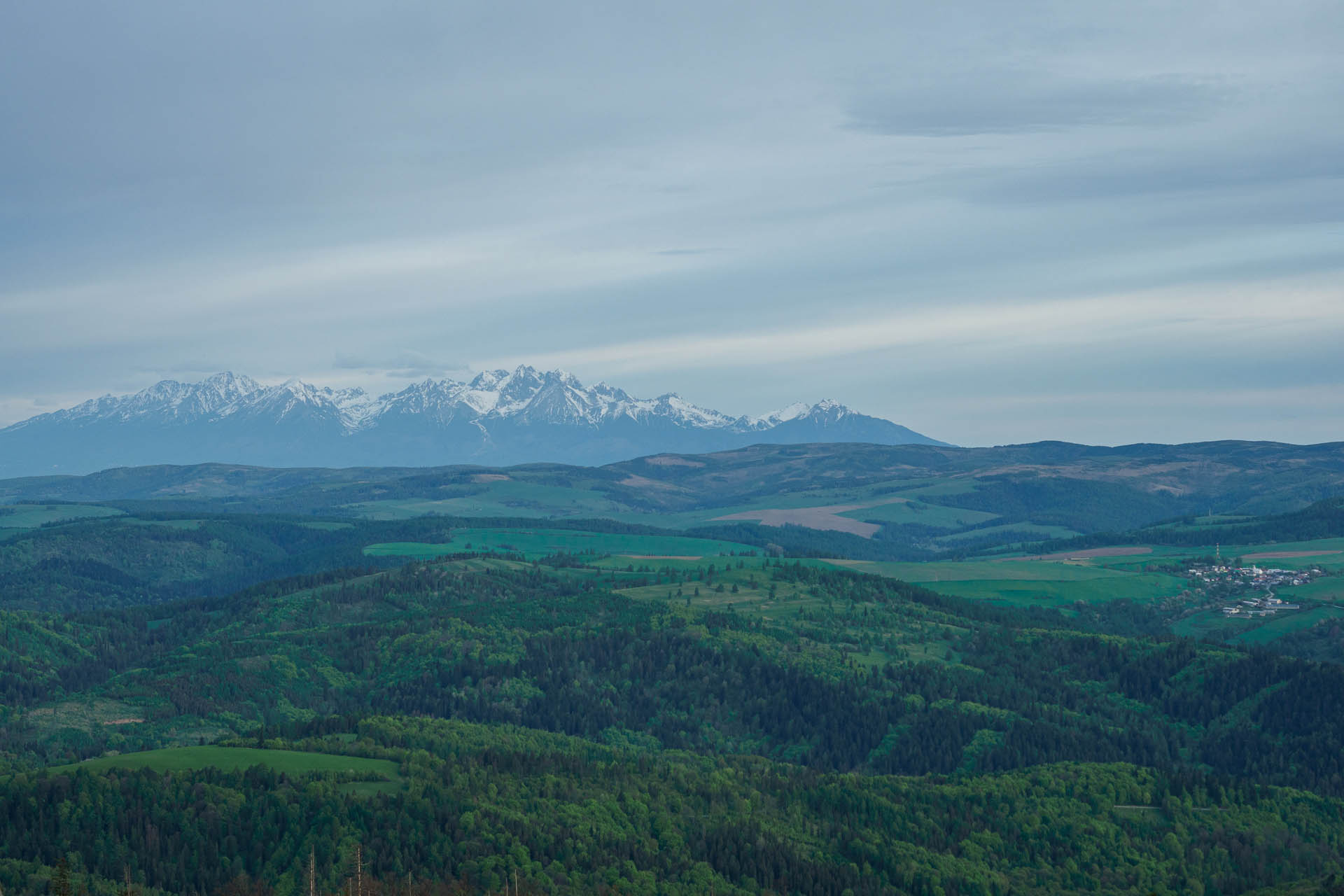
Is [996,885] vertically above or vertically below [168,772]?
below

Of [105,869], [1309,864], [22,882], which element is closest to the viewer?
[22,882]

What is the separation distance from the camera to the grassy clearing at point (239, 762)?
480 ft

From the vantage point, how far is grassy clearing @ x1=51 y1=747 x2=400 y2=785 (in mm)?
146250

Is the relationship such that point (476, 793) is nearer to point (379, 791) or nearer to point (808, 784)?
point (379, 791)

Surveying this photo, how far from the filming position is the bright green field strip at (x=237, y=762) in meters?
146

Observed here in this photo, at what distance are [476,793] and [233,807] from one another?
87.6ft

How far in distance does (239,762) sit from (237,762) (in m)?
0.23

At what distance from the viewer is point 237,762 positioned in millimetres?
151375

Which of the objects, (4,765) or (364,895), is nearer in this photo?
(364,895)

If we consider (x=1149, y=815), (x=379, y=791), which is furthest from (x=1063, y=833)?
(x=379, y=791)

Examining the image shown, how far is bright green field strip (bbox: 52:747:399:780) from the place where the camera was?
14625cm

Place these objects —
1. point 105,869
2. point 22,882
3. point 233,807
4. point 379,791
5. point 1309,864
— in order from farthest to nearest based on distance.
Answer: point 1309,864, point 379,791, point 233,807, point 105,869, point 22,882

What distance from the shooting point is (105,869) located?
399 ft

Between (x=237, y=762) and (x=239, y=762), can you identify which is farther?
(x=239, y=762)
